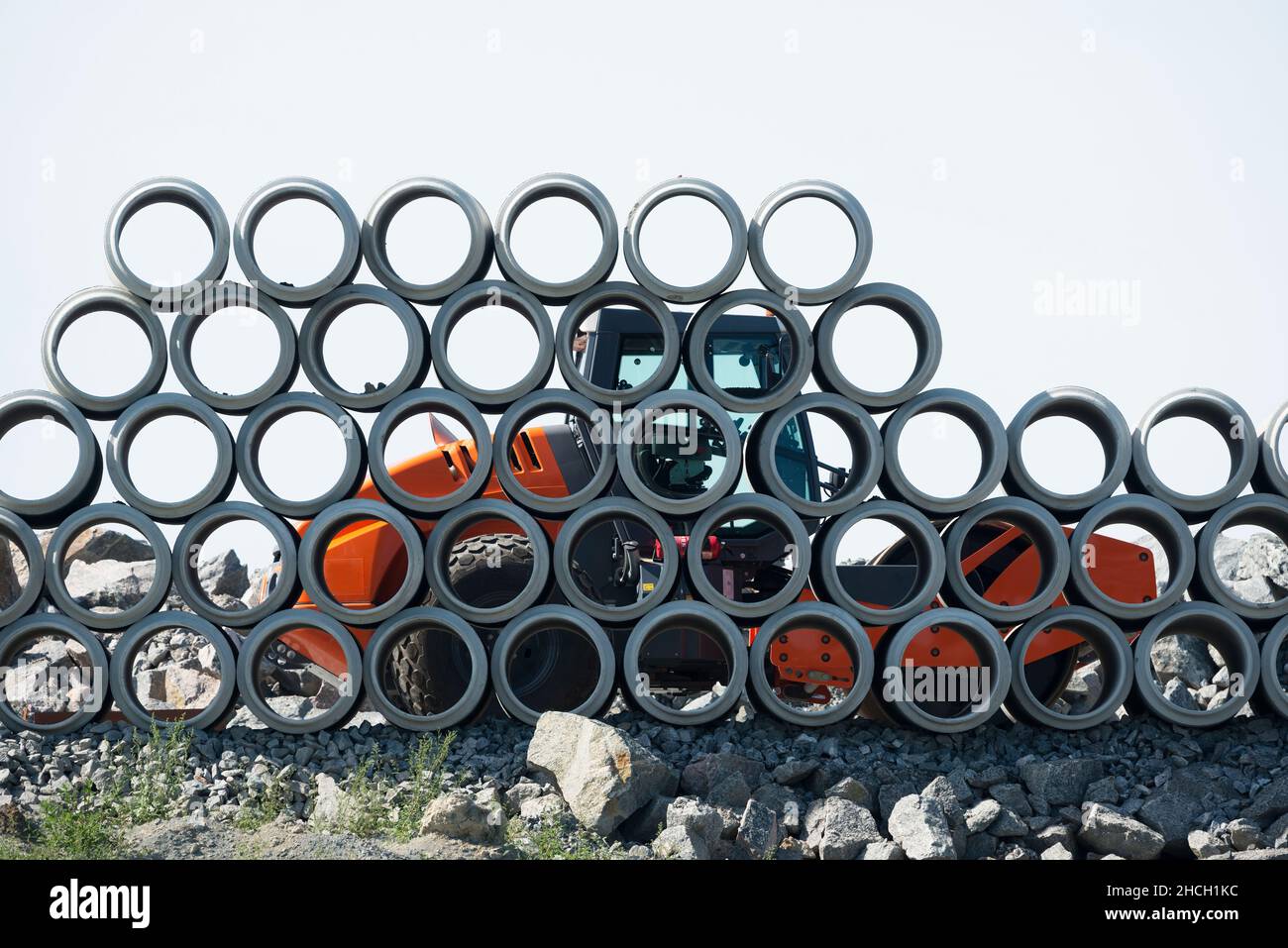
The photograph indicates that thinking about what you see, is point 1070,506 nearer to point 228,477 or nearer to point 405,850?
point 405,850

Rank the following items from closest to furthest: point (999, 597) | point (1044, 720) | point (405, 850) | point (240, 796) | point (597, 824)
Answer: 1. point (405, 850)
2. point (597, 824)
3. point (240, 796)
4. point (1044, 720)
5. point (999, 597)

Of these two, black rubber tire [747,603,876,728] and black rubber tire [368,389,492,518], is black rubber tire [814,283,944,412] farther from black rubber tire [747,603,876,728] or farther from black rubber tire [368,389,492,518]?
black rubber tire [368,389,492,518]

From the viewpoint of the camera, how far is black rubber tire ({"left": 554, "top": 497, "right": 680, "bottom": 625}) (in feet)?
29.2

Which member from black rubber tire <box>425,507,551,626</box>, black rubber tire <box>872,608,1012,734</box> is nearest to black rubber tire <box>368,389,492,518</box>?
black rubber tire <box>425,507,551,626</box>

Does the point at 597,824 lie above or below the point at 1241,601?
below

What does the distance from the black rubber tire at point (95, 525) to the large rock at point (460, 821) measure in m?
3.49

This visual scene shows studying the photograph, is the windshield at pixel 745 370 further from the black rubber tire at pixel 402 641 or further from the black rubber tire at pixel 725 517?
the black rubber tire at pixel 402 641

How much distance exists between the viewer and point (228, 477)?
9172mm

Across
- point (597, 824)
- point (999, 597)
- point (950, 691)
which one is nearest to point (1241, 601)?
point (999, 597)

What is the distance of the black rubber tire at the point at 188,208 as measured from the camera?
9.09m

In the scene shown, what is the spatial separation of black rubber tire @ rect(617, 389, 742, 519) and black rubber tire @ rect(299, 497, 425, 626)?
168 centimetres

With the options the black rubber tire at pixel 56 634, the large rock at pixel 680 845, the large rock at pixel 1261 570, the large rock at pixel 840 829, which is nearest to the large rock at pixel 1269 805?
the large rock at pixel 1261 570

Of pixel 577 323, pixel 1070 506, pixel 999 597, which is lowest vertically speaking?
pixel 999 597

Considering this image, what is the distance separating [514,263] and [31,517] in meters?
4.28
